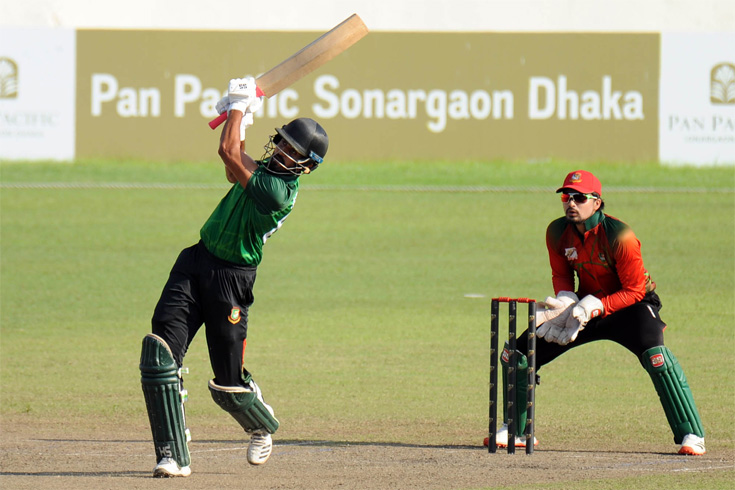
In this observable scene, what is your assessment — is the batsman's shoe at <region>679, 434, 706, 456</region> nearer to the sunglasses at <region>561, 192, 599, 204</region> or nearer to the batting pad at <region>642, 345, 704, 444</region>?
the batting pad at <region>642, 345, 704, 444</region>

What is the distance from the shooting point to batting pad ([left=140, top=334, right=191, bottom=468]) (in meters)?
6.06

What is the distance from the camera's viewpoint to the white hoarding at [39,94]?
21562 millimetres

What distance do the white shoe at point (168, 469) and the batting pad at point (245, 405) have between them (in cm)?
41

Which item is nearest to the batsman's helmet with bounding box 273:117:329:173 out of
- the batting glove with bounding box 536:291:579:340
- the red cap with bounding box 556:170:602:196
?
the red cap with bounding box 556:170:602:196

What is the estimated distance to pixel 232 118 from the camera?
6.31 meters

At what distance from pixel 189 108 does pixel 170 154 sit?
0.98 metres

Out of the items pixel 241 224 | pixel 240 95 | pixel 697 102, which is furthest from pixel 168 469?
pixel 697 102

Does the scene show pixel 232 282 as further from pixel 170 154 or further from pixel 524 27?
pixel 524 27

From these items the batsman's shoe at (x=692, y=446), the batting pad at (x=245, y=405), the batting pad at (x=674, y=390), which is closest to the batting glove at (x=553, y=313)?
the batting pad at (x=674, y=390)

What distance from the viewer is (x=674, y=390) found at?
7113 millimetres

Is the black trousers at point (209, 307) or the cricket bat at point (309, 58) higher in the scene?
the cricket bat at point (309, 58)

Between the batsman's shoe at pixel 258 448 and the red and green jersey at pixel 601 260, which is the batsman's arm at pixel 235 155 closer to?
the batsman's shoe at pixel 258 448

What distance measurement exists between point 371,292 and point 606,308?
720cm

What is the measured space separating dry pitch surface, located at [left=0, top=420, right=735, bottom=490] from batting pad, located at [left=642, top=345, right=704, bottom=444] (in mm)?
192
